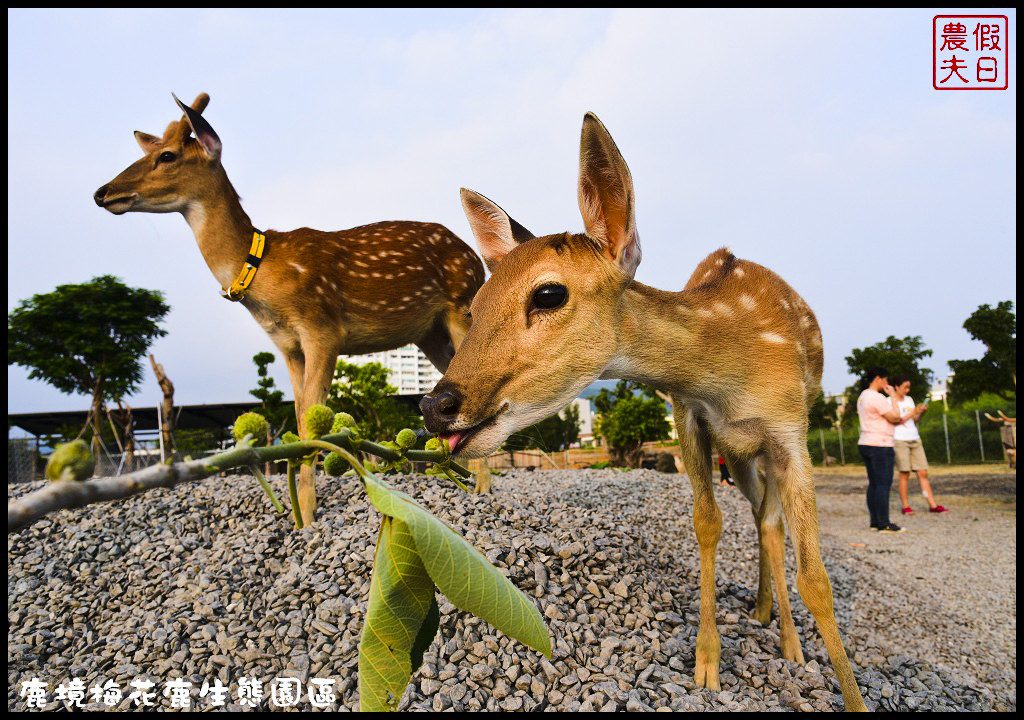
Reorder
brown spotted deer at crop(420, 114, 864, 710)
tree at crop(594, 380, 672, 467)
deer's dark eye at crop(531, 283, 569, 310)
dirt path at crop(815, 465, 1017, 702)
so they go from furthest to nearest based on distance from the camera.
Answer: tree at crop(594, 380, 672, 467), dirt path at crop(815, 465, 1017, 702), deer's dark eye at crop(531, 283, 569, 310), brown spotted deer at crop(420, 114, 864, 710)

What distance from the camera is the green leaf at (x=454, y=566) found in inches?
20.4

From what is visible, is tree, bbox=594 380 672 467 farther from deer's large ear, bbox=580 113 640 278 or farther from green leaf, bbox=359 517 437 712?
green leaf, bbox=359 517 437 712

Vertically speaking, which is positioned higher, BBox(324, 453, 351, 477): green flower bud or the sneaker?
BBox(324, 453, 351, 477): green flower bud

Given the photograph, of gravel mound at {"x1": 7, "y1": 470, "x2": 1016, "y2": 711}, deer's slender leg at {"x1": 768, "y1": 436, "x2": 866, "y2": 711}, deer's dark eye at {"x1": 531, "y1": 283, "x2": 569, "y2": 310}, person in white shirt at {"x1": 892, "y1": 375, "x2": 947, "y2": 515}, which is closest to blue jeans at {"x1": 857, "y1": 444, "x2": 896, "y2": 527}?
person in white shirt at {"x1": 892, "y1": 375, "x2": 947, "y2": 515}

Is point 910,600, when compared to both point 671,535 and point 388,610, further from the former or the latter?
point 388,610

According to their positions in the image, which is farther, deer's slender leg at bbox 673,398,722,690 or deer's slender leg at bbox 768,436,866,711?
deer's slender leg at bbox 673,398,722,690

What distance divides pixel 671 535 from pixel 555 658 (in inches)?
120

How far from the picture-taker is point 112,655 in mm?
3365

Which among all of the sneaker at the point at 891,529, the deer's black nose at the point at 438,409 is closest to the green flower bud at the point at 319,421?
the deer's black nose at the point at 438,409

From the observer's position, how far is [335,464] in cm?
57

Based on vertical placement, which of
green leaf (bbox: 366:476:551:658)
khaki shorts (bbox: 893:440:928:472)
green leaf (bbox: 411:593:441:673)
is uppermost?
green leaf (bbox: 366:476:551:658)

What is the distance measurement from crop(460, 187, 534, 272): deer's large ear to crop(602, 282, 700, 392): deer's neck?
1.29ft

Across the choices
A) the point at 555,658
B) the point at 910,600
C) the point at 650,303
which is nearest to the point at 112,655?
the point at 555,658

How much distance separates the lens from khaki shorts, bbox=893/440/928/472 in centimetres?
847
